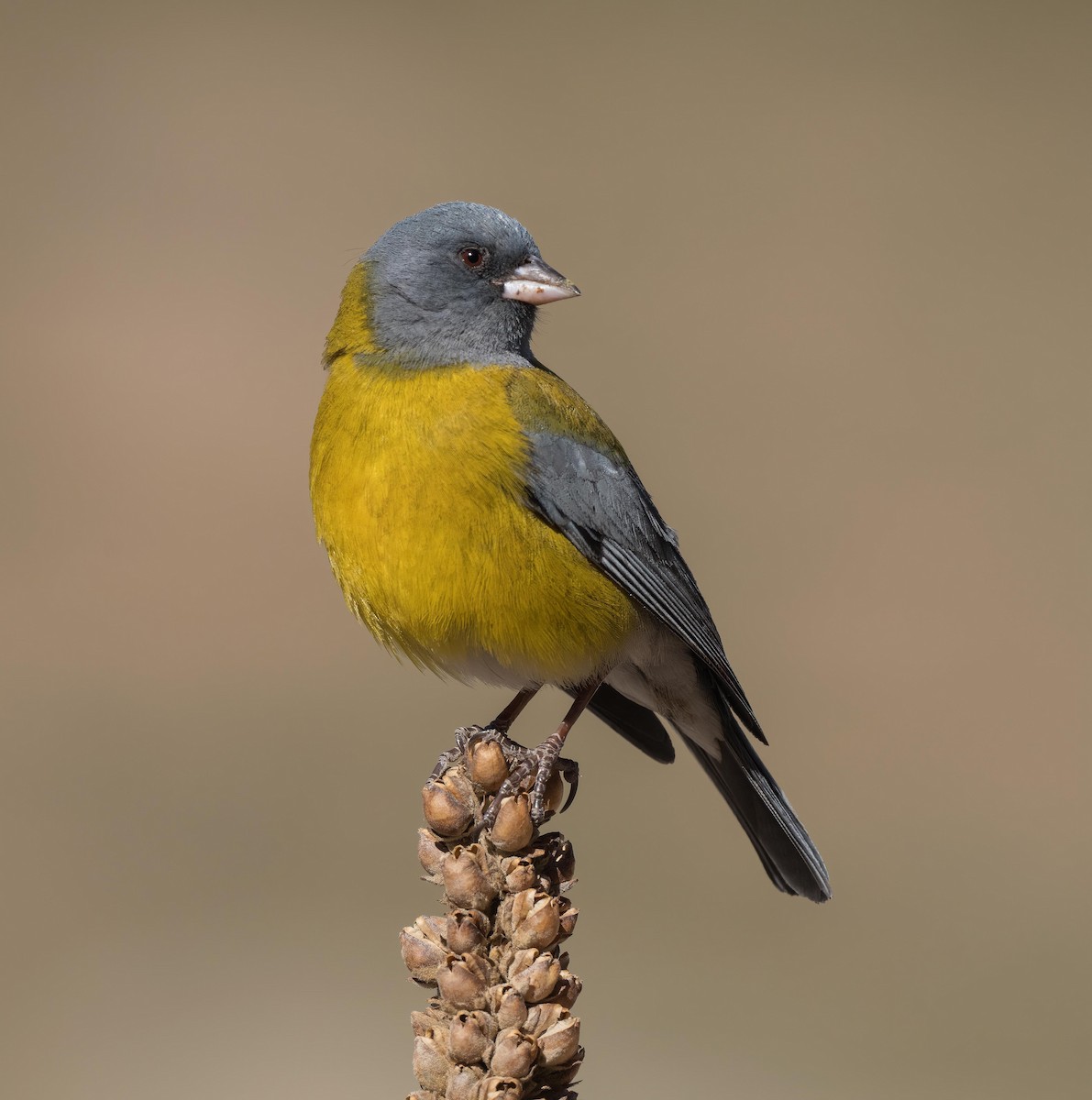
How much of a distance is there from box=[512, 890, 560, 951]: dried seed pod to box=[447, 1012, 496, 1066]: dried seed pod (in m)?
0.16

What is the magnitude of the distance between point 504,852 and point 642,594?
1223mm

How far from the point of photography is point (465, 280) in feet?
11.8

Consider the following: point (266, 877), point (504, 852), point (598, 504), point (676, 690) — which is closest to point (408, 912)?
point (266, 877)

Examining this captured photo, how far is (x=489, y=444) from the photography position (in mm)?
3229

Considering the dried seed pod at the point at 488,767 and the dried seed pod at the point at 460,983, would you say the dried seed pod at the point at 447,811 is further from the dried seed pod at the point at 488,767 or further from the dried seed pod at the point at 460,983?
the dried seed pod at the point at 460,983

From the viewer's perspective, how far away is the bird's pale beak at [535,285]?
3582 mm

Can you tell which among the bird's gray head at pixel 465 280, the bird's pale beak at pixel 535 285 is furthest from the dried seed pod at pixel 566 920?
the bird's pale beak at pixel 535 285

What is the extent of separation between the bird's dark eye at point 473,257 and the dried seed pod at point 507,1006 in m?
1.98

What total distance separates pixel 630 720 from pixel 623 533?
2.00ft

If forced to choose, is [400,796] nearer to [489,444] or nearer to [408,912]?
[408,912]

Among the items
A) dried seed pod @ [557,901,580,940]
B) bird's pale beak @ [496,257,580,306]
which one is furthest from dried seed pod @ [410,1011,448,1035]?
bird's pale beak @ [496,257,580,306]

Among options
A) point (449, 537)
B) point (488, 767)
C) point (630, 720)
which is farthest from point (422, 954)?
point (630, 720)

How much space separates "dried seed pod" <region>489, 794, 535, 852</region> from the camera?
2307 mm

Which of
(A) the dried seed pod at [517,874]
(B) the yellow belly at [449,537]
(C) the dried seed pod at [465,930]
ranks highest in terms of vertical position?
(B) the yellow belly at [449,537]
